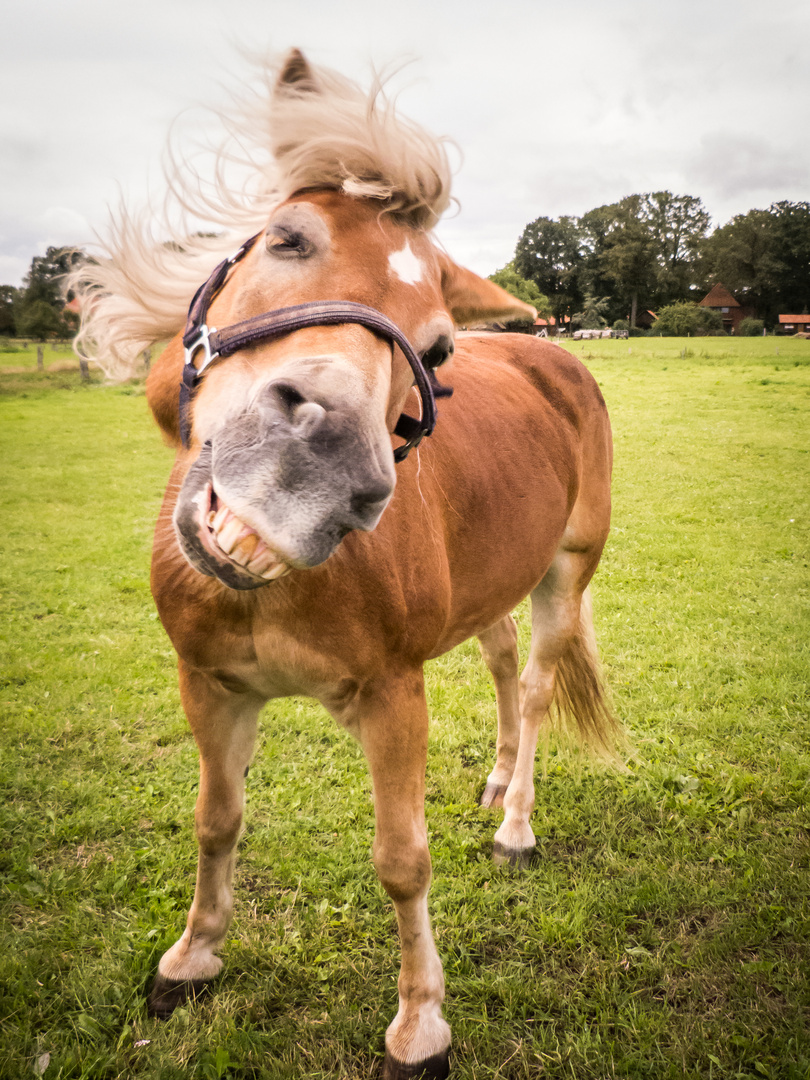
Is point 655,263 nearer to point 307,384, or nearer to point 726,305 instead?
point 726,305

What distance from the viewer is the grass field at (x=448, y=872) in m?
2.13

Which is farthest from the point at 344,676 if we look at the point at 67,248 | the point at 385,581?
the point at 67,248

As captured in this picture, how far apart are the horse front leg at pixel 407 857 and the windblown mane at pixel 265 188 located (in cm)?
127

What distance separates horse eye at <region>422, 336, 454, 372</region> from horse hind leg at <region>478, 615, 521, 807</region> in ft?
6.93

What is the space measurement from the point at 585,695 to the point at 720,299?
71.4 meters

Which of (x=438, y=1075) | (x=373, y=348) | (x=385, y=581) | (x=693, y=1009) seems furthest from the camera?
(x=693, y=1009)

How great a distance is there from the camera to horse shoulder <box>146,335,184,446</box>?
172 cm

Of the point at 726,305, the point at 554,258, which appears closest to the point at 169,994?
the point at 554,258

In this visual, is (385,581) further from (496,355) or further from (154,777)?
(154,777)

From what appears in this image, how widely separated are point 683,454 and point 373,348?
11846 millimetres

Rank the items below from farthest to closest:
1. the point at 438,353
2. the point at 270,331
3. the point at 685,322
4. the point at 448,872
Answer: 1. the point at 685,322
2. the point at 448,872
3. the point at 438,353
4. the point at 270,331

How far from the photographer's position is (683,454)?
11.8 m

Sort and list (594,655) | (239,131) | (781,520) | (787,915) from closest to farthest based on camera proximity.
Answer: (239,131) < (787,915) < (594,655) < (781,520)

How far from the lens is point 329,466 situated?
1.08 metres
